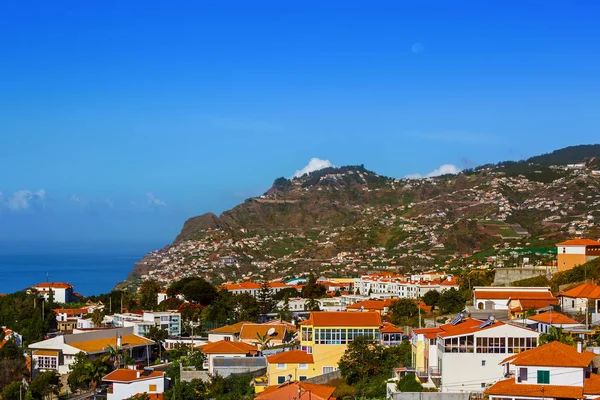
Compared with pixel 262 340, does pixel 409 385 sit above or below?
above

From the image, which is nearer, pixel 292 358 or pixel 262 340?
pixel 292 358

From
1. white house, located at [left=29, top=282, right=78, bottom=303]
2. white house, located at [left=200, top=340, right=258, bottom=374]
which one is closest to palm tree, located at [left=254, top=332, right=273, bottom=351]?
white house, located at [left=200, top=340, right=258, bottom=374]

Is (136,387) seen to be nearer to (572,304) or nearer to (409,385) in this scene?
(409,385)

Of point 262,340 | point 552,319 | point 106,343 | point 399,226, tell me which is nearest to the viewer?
point 552,319

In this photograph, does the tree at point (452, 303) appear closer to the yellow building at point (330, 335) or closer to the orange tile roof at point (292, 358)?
the yellow building at point (330, 335)

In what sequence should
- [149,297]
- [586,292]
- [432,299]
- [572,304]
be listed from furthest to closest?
1. [149,297]
2. [432,299]
3. [572,304]
4. [586,292]

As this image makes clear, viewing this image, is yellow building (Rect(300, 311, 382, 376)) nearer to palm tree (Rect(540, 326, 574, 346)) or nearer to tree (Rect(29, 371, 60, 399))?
palm tree (Rect(540, 326, 574, 346))

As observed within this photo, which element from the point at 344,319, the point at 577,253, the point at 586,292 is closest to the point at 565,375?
the point at 344,319
